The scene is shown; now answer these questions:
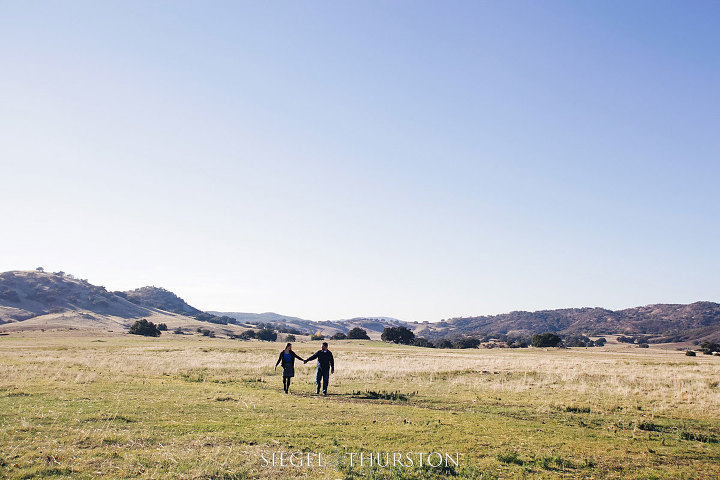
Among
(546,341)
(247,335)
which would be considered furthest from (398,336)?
(247,335)

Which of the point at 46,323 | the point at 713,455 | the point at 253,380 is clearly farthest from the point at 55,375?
the point at 46,323

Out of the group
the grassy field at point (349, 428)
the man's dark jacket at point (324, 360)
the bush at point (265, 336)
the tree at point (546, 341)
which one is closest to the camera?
the grassy field at point (349, 428)

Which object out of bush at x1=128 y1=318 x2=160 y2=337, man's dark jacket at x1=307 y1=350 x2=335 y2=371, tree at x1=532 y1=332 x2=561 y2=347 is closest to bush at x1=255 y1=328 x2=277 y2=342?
bush at x1=128 y1=318 x2=160 y2=337

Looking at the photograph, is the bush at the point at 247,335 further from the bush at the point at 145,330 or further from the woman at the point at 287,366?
the woman at the point at 287,366

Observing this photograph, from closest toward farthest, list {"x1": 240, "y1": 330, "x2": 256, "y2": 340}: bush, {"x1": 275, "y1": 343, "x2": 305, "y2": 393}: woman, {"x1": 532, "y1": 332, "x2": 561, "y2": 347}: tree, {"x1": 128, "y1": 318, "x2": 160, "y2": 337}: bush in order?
{"x1": 275, "y1": 343, "x2": 305, "y2": 393}: woman → {"x1": 128, "y1": 318, "x2": 160, "y2": 337}: bush → {"x1": 532, "y1": 332, "x2": 561, "y2": 347}: tree → {"x1": 240, "y1": 330, "x2": 256, "y2": 340}: bush

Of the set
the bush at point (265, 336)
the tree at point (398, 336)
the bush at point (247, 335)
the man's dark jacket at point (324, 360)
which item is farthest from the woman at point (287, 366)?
the bush at point (265, 336)

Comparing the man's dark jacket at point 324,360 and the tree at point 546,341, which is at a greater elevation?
the man's dark jacket at point 324,360

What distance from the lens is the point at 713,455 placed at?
11844 millimetres

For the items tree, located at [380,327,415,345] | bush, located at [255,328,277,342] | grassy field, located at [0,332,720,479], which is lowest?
bush, located at [255,328,277,342]

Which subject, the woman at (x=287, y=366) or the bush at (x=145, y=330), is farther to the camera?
the bush at (x=145, y=330)

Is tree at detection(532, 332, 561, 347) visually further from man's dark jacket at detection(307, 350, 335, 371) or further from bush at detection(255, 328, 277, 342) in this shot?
man's dark jacket at detection(307, 350, 335, 371)

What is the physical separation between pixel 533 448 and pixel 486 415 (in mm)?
5724

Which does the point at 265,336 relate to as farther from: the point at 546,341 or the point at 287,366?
the point at 287,366

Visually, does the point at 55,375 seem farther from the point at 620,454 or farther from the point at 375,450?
the point at 620,454
